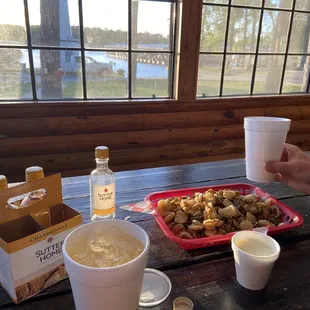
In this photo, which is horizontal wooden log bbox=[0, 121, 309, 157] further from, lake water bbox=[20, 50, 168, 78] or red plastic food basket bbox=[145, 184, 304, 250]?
red plastic food basket bbox=[145, 184, 304, 250]

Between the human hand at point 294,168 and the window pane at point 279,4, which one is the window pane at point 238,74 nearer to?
the window pane at point 279,4

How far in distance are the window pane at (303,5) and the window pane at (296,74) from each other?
445mm

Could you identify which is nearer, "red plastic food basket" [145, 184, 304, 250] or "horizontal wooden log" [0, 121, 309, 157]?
"red plastic food basket" [145, 184, 304, 250]

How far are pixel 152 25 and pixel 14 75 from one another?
1.15 meters

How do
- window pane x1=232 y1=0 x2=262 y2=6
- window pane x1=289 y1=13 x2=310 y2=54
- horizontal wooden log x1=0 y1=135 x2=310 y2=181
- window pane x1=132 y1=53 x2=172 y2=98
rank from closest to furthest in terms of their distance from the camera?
horizontal wooden log x1=0 y1=135 x2=310 y2=181 < window pane x1=132 y1=53 x2=172 y2=98 < window pane x1=232 y1=0 x2=262 y2=6 < window pane x1=289 y1=13 x2=310 y2=54

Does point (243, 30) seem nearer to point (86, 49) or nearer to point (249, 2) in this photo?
point (249, 2)

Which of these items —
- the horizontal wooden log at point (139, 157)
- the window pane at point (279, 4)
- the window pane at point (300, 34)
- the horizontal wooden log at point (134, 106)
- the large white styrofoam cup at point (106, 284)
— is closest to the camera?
the large white styrofoam cup at point (106, 284)

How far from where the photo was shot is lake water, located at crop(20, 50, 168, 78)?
2254 mm

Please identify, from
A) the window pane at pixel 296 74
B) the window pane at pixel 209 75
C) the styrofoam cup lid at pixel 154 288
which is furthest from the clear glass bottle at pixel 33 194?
the window pane at pixel 296 74

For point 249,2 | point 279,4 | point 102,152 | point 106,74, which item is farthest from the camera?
point 279,4

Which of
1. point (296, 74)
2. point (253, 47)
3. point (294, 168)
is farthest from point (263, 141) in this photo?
point (296, 74)

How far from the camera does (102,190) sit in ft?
2.83

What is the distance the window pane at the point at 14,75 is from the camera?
222 centimetres

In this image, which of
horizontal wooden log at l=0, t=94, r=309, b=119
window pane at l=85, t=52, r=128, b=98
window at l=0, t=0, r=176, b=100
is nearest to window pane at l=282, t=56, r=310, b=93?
horizontal wooden log at l=0, t=94, r=309, b=119
